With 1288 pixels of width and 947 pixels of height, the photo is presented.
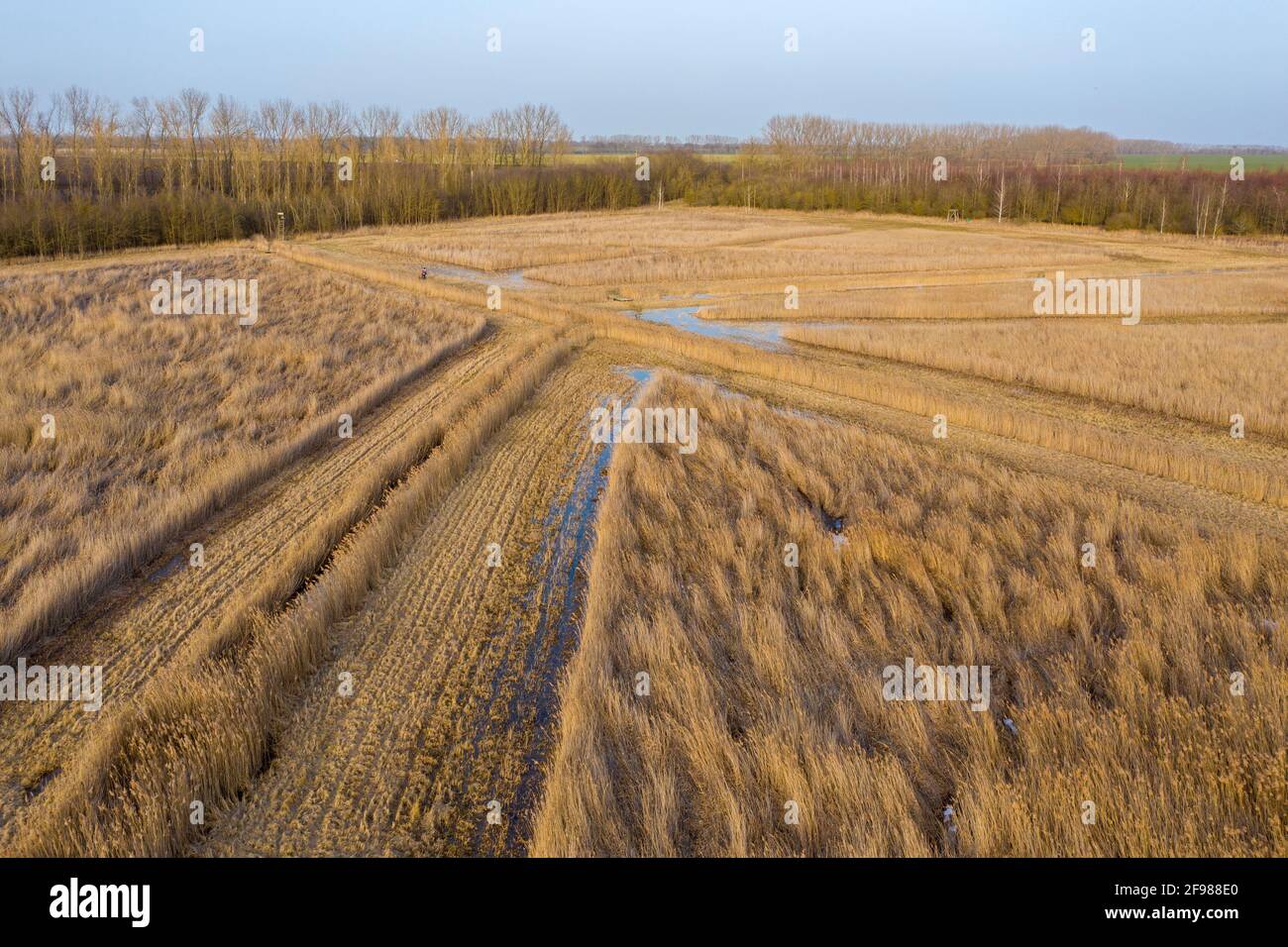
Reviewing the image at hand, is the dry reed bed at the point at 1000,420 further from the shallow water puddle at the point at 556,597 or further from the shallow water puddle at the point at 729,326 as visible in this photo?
the shallow water puddle at the point at 556,597

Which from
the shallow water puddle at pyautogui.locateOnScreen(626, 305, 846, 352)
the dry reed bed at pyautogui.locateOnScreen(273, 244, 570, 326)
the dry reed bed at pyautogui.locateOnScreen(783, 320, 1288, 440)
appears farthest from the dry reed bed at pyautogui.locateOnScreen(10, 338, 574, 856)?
the dry reed bed at pyautogui.locateOnScreen(273, 244, 570, 326)

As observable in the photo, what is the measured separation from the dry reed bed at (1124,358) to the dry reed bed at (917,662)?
5.56 metres

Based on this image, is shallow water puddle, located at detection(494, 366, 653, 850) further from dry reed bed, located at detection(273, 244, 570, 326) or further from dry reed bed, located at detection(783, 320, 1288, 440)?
dry reed bed, located at detection(273, 244, 570, 326)

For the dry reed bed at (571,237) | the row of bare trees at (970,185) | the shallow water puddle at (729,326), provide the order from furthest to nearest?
the row of bare trees at (970,185)
the dry reed bed at (571,237)
the shallow water puddle at (729,326)

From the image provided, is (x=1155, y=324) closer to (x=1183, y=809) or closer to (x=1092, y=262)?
(x=1092, y=262)

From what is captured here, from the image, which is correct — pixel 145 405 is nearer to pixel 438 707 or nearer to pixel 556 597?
pixel 556 597

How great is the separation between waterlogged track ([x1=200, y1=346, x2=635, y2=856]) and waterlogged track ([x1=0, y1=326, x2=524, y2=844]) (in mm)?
1125

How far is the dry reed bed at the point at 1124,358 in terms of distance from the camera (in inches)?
484

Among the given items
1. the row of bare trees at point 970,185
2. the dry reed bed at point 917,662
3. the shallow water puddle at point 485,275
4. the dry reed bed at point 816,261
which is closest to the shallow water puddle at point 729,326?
the dry reed bed at point 816,261

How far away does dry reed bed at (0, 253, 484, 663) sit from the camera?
22.3 feet

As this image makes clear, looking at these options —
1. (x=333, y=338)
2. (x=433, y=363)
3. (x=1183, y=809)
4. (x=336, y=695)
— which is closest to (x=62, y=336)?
(x=333, y=338)

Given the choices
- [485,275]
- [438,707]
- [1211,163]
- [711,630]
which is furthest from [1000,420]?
[1211,163]
